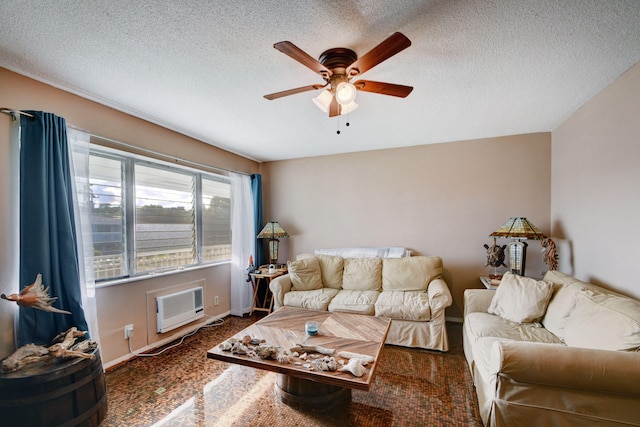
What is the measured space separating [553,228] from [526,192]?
497 mm

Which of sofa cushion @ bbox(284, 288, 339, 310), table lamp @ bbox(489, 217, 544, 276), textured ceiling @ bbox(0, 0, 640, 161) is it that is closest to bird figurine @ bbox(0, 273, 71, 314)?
textured ceiling @ bbox(0, 0, 640, 161)

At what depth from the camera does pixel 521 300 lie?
7.26 ft

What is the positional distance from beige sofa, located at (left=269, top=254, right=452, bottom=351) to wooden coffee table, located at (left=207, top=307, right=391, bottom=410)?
62 centimetres

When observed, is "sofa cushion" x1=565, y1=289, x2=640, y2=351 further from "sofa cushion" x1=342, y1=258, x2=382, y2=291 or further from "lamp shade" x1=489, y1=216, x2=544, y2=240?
"sofa cushion" x1=342, y1=258, x2=382, y2=291

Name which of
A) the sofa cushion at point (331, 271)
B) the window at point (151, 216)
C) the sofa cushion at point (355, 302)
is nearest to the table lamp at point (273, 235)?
the window at point (151, 216)

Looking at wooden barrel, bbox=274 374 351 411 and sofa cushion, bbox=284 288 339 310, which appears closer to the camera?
wooden barrel, bbox=274 374 351 411

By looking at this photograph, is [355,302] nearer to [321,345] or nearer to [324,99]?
[321,345]

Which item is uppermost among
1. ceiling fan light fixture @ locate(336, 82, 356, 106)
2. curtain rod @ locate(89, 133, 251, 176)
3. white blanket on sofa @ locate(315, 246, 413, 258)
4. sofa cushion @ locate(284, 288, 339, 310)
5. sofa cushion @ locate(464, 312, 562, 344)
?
ceiling fan light fixture @ locate(336, 82, 356, 106)

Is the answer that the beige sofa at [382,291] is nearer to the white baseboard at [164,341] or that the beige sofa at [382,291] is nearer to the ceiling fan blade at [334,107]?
the white baseboard at [164,341]

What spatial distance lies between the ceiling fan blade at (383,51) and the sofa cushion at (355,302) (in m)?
2.28

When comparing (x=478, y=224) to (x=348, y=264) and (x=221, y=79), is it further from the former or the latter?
(x=221, y=79)

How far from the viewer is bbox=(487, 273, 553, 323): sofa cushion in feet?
7.02

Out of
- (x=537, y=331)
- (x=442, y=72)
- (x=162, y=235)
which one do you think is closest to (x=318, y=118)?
(x=442, y=72)

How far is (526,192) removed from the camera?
10.6 ft
